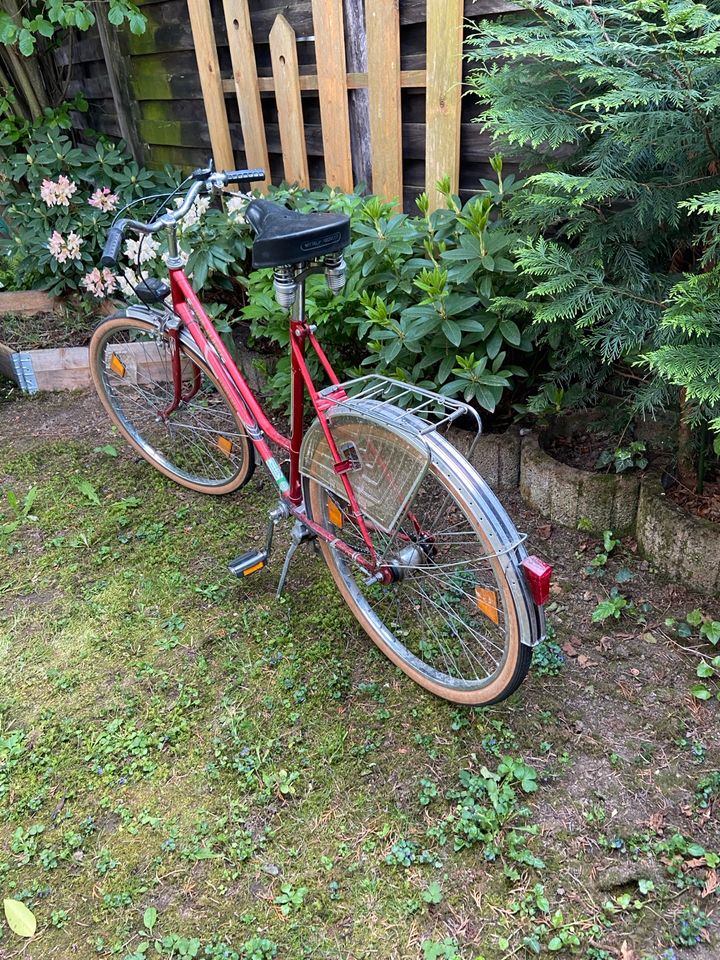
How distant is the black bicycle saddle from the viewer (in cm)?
175

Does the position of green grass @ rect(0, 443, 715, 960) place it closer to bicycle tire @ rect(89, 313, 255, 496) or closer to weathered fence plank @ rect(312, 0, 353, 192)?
bicycle tire @ rect(89, 313, 255, 496)

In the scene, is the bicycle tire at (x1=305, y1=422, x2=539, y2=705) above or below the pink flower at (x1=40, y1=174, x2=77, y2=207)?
below

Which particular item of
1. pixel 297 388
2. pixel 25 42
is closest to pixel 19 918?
pixel 297 388

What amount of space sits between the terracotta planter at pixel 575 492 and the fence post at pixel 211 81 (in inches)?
104

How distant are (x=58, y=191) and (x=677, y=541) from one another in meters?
3.72

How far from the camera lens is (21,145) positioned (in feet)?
15.3

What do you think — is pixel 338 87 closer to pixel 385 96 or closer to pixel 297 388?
pixel 385 96

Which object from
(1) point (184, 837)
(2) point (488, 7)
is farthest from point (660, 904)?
(2) point (488, 7)

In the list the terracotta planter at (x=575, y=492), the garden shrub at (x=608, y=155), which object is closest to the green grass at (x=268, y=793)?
the terracotta planter at (x=575, y=492)

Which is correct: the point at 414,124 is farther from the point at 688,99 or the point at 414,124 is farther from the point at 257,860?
the point at 257,860

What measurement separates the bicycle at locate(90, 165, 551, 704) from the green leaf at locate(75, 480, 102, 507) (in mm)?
364

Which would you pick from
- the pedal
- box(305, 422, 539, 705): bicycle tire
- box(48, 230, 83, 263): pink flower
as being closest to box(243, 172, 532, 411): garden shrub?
box(305, 422, 539, 705): bicycle tire

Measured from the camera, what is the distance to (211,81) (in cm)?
384

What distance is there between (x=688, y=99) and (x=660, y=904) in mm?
1864
